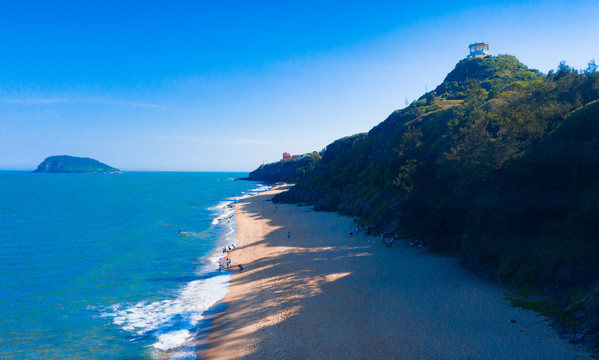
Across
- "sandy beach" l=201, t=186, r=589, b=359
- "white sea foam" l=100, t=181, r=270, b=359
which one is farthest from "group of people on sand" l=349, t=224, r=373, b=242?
"white sea foam" l=100, t=181, r=270, b=359

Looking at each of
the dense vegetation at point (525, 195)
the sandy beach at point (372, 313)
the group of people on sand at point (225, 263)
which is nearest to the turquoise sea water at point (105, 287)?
the group of people on sand at point (225, 263)

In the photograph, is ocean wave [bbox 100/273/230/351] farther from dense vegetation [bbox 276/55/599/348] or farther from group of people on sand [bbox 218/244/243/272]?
dense vegetation [bbox 276/55/599/348]

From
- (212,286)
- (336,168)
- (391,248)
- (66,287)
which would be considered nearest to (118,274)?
(66,287)

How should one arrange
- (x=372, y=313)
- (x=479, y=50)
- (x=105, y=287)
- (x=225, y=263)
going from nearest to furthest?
(x=372, y=313)
(x=105, y=287)
(x=225, y=263)
(x=479, y=50)

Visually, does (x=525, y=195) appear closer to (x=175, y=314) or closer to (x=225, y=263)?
(x=175, y=314)

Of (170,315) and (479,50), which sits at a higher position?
(479,50)

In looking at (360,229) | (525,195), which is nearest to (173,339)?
(525,195)

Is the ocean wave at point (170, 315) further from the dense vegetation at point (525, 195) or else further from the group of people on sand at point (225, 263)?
the dense vegetation at point (525, 195)

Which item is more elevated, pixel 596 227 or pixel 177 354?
pixel 596 227

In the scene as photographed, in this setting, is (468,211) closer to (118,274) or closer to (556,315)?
(556,315)
